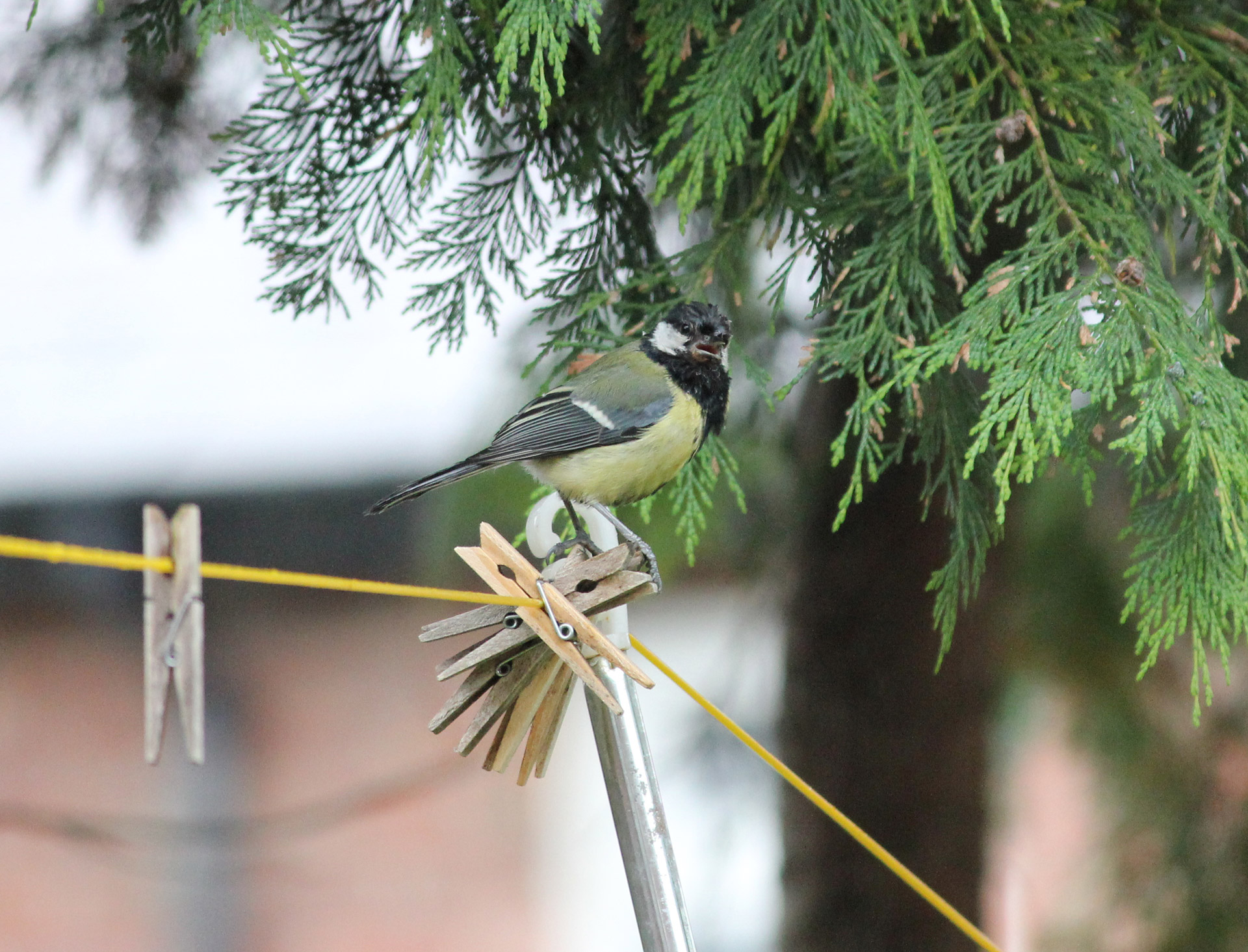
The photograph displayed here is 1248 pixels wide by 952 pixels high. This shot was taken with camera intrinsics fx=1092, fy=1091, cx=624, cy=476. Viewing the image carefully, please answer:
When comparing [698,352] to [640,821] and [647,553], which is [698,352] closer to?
[647,553]

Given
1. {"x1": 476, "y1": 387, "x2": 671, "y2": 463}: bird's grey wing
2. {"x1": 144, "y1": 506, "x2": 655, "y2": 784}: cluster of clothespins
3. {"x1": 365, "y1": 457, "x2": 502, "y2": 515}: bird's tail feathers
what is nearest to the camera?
{"x1": 144, "y1": 506, "x2": 655, "y2": 784}: cluster of clothespins

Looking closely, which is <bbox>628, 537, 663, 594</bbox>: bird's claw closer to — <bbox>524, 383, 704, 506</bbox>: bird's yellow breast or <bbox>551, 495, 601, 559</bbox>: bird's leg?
<bbox>551, 495, 601, 559</bbox>: bird's leg

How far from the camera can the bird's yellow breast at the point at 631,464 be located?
4.37 ft

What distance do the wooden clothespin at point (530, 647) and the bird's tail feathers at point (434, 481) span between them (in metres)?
0.29

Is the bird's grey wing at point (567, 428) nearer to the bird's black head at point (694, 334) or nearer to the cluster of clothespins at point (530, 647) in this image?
the bird's black head at point (694, 334)

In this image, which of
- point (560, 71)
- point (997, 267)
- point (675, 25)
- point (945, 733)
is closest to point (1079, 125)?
point (997, 267)

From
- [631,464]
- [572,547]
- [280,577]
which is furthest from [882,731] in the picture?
[280,577]

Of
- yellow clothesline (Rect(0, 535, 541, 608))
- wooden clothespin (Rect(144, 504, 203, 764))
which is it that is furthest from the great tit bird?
wooden clothespin (Rect(144, 504, 203, 764))

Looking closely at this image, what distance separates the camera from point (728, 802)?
8.09 ft

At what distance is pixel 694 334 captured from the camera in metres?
1.34

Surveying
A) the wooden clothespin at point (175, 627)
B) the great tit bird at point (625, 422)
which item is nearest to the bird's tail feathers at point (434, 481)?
the great tit bird at point (625, 422)

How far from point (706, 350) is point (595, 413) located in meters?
0.16

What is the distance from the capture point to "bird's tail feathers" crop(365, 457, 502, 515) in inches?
48.6

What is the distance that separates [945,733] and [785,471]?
62 cm
